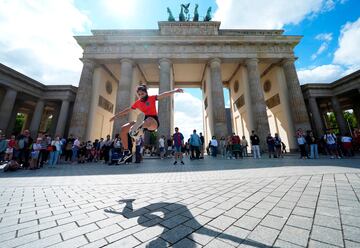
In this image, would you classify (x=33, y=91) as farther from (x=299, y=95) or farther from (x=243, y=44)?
(x=299, y=95)

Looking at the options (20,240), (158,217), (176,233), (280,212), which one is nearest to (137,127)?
(158,217)

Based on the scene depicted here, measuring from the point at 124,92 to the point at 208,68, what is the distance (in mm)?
10598

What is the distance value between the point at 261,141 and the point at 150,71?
17.2m

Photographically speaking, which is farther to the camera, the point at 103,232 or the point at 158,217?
the point at 158,217

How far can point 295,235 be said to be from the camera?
1.36 metres

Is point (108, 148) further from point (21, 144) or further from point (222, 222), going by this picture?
point (222, 222)

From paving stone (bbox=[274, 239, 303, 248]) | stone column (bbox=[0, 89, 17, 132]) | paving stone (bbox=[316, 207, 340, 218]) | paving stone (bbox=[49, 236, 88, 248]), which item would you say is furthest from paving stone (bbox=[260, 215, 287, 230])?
stone column (bbox=[0, 89, 17, 132])

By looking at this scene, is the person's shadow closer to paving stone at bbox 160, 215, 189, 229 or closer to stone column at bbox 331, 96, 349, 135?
paving stone at bbox 160, 215, 189, 229

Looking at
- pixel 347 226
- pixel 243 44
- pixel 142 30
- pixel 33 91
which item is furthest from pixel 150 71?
pixel 347 226

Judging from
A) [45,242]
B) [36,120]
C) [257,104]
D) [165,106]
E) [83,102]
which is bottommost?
[45,242]

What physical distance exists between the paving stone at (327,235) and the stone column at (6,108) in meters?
25.4

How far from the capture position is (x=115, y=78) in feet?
74.1

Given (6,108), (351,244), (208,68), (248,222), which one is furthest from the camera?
(208,68)

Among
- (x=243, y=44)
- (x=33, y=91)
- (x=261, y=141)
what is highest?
(x=243, y=44)
